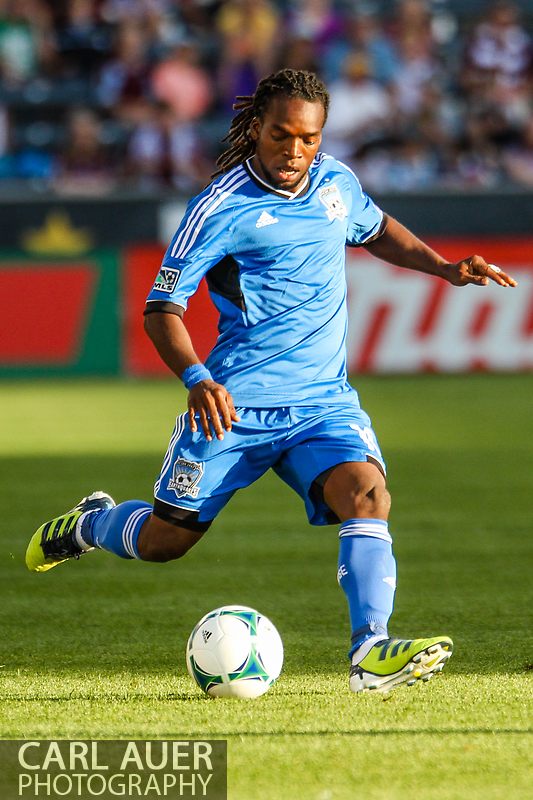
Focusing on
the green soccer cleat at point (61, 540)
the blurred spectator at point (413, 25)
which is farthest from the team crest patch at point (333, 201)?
the blurred spectator at point (413, 25)

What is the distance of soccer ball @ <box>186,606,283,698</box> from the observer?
480cm

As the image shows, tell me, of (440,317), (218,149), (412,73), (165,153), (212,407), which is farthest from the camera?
(412,73)

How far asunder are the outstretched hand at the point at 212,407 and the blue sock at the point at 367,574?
585 millimetres

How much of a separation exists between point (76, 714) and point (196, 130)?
15.1m

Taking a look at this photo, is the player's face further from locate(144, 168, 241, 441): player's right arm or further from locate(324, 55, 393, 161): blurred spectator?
locate(324, 55, 393, 161): blurred spectator

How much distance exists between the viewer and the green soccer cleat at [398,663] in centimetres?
456

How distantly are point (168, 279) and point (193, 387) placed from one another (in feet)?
1.49

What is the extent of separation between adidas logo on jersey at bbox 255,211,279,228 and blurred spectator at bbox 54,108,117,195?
12983 millimetres

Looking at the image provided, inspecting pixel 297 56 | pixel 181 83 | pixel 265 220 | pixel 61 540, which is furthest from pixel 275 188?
pixel 181 83

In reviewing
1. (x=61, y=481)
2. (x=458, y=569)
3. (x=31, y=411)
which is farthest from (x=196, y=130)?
(x=458, y=569)

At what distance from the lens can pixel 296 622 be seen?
6164 millimetres

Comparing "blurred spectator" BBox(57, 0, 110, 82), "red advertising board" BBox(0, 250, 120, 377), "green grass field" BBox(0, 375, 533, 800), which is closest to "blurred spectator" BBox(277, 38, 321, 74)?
"blurred spectator" BBox(57, 0, 110, 82)

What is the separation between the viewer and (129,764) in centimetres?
398

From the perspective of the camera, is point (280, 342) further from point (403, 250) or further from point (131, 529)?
point (131, 529)
